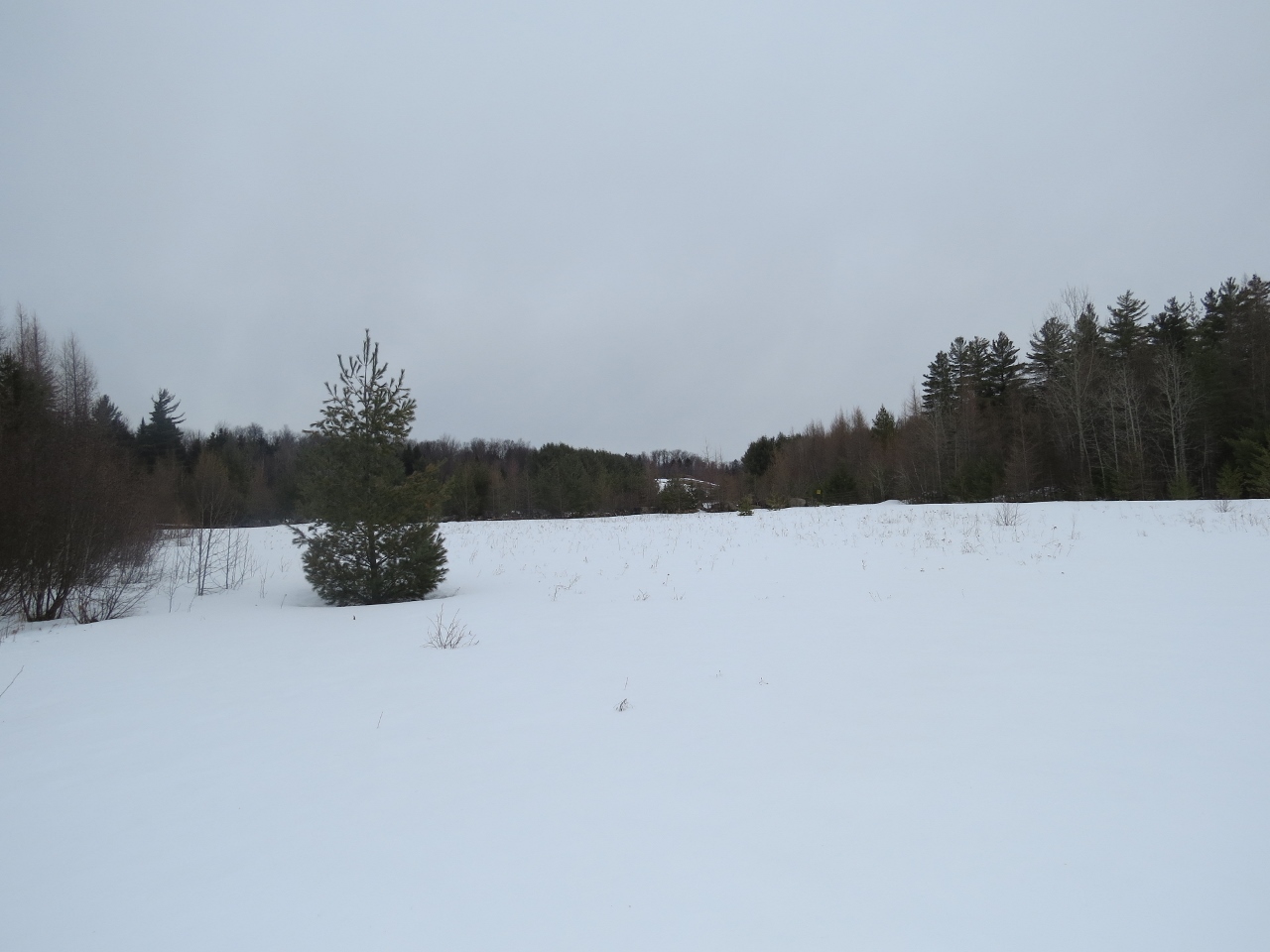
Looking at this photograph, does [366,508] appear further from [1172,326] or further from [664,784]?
[1172,326]

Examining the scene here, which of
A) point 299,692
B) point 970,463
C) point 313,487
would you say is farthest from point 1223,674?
point 970,463

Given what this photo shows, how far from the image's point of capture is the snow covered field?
210cm

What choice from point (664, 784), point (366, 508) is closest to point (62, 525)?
point (366, 508)

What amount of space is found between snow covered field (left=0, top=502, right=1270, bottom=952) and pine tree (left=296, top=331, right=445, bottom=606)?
2.83m

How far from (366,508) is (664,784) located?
812 cm

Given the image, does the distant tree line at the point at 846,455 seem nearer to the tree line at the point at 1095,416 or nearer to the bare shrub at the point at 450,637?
the tree line at the point at 1095,416

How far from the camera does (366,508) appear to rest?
9484 millimetres

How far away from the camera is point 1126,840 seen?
242 cm

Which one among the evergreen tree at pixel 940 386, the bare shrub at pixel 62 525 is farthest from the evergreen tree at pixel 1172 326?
the bare shrub at pixel 62 525

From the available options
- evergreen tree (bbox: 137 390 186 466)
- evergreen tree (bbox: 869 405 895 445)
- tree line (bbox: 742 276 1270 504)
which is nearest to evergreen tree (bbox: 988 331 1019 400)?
tree line (bbox: 742 276 1270 504)

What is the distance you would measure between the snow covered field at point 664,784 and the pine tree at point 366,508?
2.83 meters

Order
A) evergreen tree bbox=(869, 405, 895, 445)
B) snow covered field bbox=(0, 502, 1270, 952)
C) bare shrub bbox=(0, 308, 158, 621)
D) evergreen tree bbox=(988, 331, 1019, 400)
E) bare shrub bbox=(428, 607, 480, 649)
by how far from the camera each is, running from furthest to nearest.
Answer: evergreen tree bbox=(869, 405, 895, 445), evergreen tree bbox=(988, 331, 1019, 400), bare shrub bbox=(0, 308, 158, 621), bare shrub bbox=(428, 607, 480, 649), snow covered field bbox=(0, 502, 1270, 952)

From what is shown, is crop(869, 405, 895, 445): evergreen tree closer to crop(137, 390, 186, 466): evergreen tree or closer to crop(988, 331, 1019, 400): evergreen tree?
crop(988, 331, 1019, 400): evergreen tree

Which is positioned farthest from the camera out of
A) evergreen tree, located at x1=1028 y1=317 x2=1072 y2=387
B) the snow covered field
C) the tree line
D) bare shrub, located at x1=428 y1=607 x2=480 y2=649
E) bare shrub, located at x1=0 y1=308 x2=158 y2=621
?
evergreen tree, located at x1=1028 y1=317 x2=1072 y2=387
